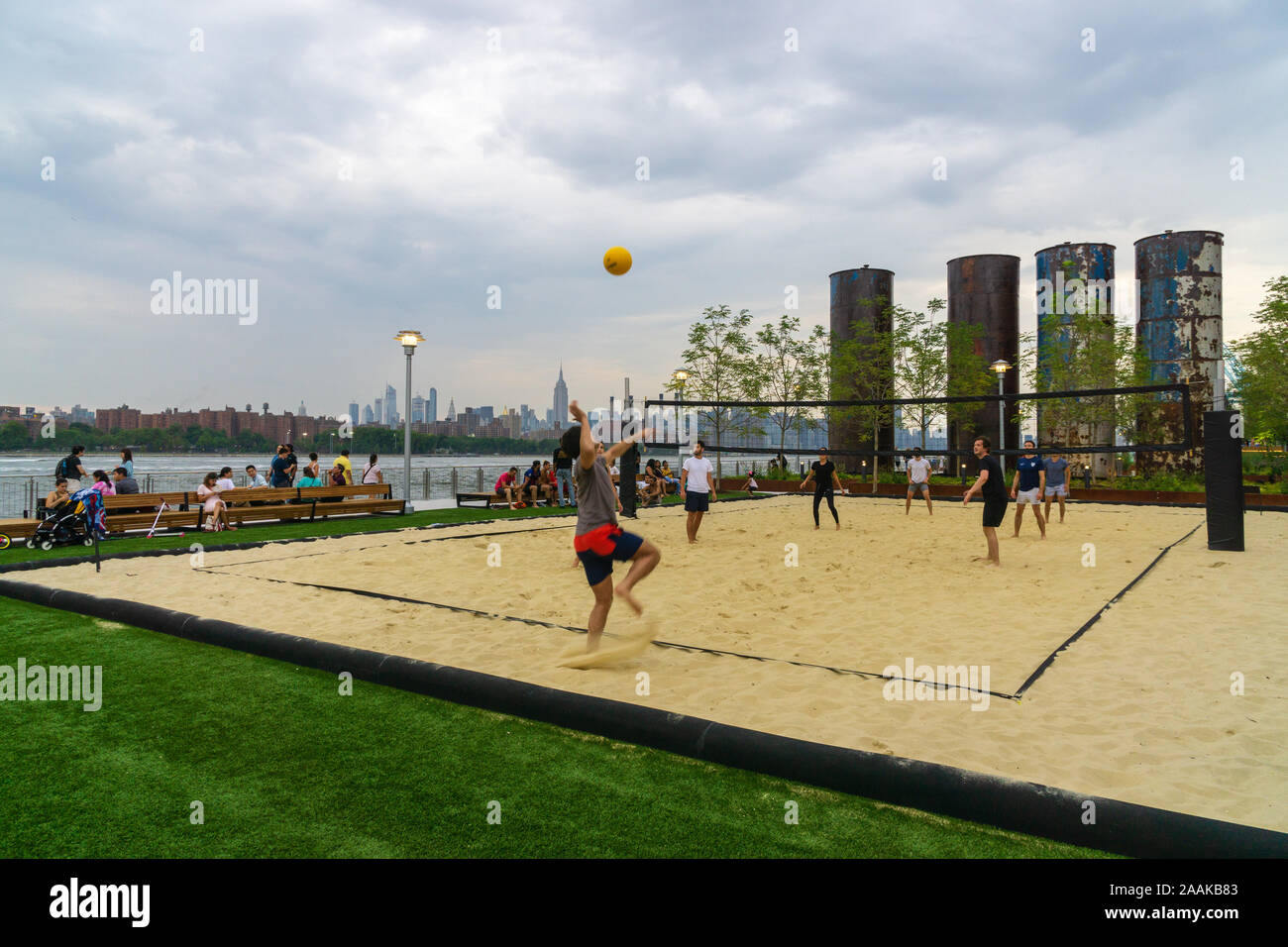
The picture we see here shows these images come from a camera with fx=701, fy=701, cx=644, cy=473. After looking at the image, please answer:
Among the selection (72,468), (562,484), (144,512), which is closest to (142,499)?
(144,512)

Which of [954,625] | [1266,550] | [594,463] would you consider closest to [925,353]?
[1266,550]

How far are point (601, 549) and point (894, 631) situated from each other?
2976 mm

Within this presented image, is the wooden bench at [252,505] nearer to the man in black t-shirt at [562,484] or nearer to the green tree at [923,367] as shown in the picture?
the man in black t-shirt at [562,484]

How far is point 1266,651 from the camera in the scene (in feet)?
18.7

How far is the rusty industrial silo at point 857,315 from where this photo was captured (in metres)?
37.1

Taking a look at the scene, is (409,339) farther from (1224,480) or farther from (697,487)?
(1224,480)

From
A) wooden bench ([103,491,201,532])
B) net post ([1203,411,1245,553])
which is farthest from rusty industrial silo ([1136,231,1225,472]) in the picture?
wooden bench ([103,491,201,532])

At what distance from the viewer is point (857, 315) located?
38.2 m

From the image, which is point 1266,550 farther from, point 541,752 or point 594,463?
point 541,752

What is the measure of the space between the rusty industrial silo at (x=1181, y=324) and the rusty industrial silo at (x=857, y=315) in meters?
11.7

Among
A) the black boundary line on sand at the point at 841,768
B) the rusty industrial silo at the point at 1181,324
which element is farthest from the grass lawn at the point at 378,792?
the rusty industrial silo at the point at 1181,324

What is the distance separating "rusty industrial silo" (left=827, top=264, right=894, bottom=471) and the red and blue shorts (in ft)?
107

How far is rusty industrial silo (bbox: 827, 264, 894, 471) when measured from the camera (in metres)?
37.1
